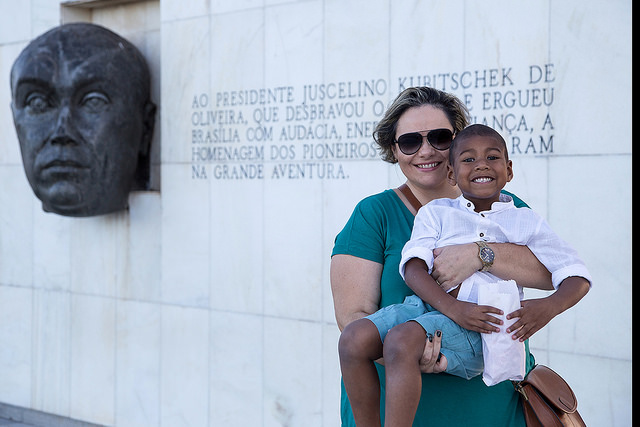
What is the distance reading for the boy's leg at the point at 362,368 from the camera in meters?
2.96

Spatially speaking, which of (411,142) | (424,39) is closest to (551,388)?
(411,142)

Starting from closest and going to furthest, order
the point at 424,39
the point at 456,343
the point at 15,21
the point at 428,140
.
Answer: the point at 456,343 → the point at 428,140 → the point at 424,39 → the point at 15,21

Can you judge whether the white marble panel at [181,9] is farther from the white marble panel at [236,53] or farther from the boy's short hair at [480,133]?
the boy's short hair at [480,133]

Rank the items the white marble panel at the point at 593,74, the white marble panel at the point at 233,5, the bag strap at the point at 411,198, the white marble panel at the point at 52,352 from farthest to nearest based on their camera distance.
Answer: the white marble panel at the point at 52,352 < the white marble panel at the point at 233,5 < the white marble panel at the point at 593,74 < the bag strap at the point at 411,198

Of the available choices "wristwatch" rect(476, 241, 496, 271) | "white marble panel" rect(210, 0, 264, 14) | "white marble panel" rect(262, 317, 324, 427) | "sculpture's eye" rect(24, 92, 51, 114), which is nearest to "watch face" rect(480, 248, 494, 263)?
"wristwatch" rect(476, 241, 496, 271)

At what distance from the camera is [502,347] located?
284 centimetres

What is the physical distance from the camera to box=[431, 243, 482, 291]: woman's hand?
9.75 feet

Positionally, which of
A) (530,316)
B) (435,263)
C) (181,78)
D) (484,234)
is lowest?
(530,316)

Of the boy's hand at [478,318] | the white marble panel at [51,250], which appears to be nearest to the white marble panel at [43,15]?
the white marble panel at [51,250]

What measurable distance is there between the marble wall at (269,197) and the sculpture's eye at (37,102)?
95 cm

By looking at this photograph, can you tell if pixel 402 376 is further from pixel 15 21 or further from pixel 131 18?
pixel 15 21

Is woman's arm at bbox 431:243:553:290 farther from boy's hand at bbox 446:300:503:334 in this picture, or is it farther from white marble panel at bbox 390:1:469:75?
white marble panel at bbox 390:1:469:75

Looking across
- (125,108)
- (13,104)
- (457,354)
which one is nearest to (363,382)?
(457,354)

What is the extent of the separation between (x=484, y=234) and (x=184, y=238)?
4.48 metres
